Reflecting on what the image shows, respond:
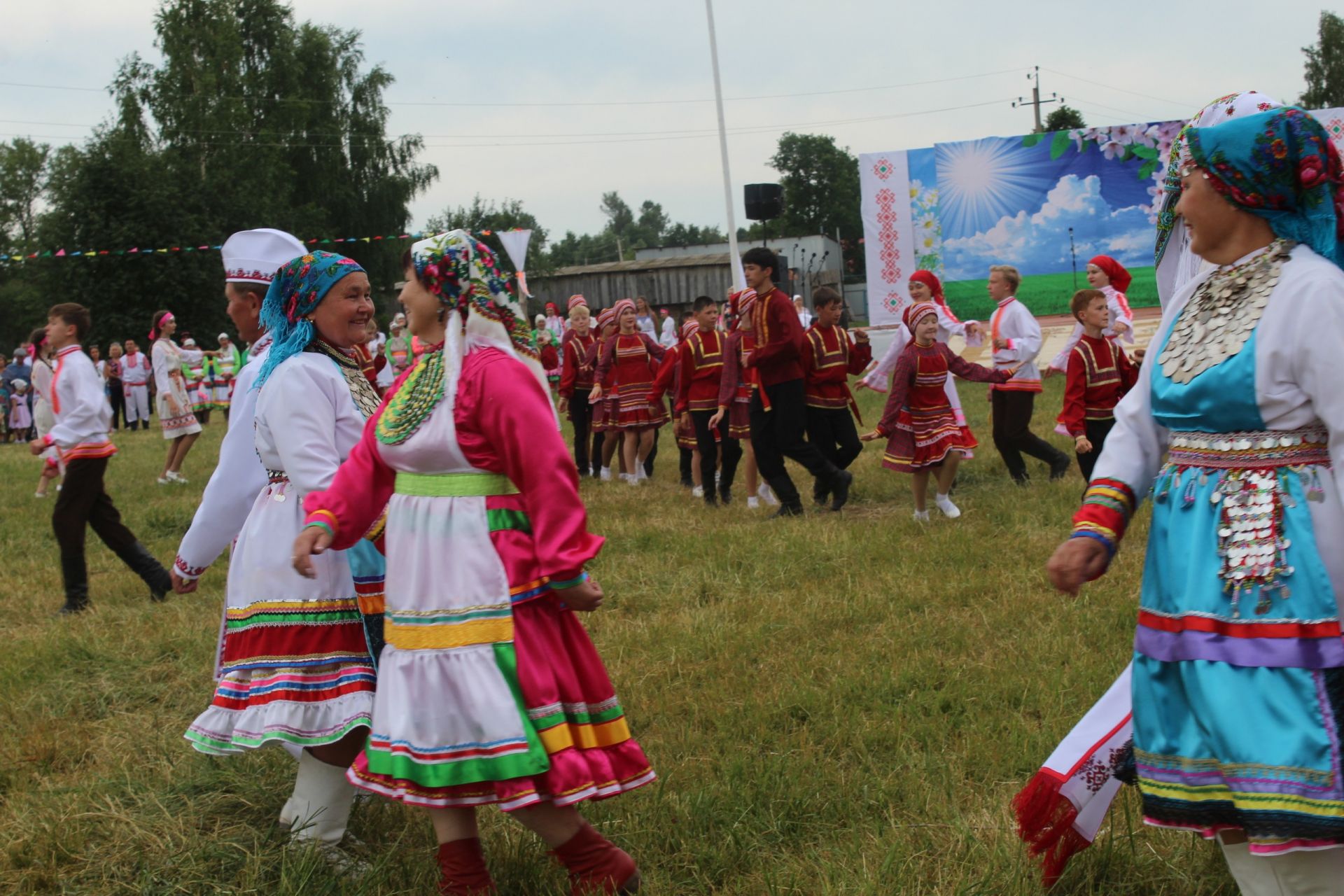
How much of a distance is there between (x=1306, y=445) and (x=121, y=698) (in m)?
5.05

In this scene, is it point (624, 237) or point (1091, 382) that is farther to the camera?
point (624, 237)

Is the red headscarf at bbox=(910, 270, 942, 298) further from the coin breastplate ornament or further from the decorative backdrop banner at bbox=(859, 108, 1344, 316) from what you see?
the decorative backdrop banner at bbox=(859, 108, 1344, 316)

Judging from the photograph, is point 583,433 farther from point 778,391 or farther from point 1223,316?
point 1223,316

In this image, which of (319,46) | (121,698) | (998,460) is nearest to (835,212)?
(319,46)

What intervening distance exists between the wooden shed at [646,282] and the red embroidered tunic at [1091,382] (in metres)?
41.5

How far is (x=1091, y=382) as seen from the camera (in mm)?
8102

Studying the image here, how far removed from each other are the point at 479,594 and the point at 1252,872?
1815mm

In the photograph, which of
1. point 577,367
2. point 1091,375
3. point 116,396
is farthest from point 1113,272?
point 116,396

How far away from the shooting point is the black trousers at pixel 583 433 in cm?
1277

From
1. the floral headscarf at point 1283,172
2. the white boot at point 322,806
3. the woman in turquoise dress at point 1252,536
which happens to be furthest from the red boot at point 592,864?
the floral headscarf at point 1283,172

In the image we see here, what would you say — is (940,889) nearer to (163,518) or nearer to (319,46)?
(163,518)

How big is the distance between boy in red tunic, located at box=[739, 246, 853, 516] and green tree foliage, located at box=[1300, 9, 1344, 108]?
48914mm

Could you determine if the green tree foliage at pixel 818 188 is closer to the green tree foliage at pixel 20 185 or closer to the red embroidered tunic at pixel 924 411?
the green tree foliage at pixel 20 185

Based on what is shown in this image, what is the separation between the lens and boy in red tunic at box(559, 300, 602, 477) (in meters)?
12.5
